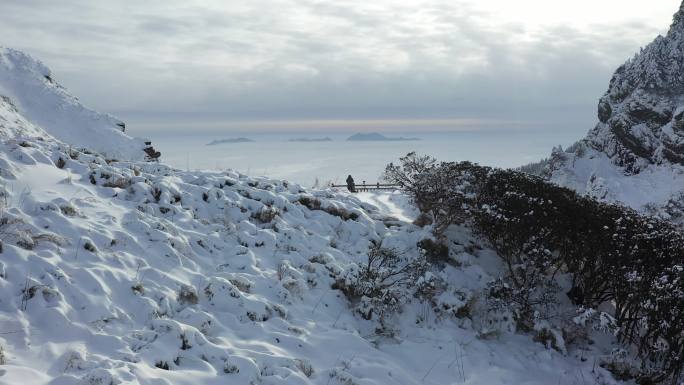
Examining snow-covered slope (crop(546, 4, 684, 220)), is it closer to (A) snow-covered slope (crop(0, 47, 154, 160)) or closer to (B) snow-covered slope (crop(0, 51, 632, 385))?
(B) snow-covered slope (crop(0, 51, 632, 385))

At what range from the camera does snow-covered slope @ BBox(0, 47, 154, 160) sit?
75.8ft

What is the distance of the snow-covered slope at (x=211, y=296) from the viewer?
5617 millimetres

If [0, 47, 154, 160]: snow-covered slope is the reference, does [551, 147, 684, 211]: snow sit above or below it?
below

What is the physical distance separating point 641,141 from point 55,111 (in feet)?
182

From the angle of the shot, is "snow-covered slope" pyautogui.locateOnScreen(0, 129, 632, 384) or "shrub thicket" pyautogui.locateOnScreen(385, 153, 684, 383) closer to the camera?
"snow-covered slope" pyautogui.locateOnScreen(0, 129, 632, 384)

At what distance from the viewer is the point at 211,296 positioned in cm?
735

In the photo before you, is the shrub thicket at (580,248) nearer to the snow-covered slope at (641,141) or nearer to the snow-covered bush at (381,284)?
the snow-covered bush at (381,284)

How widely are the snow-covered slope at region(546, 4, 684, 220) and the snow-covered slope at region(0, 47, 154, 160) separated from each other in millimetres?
41945

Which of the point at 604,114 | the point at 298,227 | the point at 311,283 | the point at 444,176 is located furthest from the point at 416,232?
the point at 604,114

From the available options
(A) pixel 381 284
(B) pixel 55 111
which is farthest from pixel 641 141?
(B) pixel 55 111

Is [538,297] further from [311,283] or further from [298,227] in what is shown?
[298,227]

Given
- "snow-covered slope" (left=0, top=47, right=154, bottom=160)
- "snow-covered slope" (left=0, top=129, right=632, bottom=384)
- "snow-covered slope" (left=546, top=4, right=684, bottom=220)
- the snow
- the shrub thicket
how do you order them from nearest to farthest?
1. "snow-covered slope" (left=0, top=129, right=632, bottom=384)
2. the shrub thicket
3. "snow-covered slope" (left=0, top=47, right=154, bottom=160)
4. the snow
5. "snow-covered slope" (left=546, top=4, right=684, bottom=220)

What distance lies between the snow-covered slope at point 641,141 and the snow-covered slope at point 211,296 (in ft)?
125

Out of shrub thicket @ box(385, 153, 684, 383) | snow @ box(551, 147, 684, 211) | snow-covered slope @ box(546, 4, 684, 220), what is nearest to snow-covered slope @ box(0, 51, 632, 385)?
shrub thicket @ box(385, 153, 684, 383)
